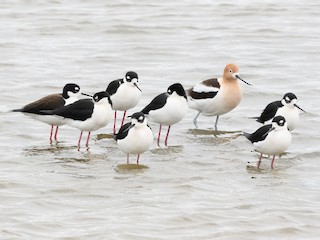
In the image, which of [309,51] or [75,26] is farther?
[75,26]

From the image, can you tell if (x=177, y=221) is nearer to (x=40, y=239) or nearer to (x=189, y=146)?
(x=40, y=239)

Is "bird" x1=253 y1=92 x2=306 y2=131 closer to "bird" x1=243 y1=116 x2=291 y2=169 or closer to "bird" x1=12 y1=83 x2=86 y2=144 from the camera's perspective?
"bird" x1=243 y1=116 x2=291 y2=169

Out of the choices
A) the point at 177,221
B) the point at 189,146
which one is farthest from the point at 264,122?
the point at 177,221

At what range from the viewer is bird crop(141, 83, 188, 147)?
52.9 ft

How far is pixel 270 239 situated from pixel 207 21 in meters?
16.3

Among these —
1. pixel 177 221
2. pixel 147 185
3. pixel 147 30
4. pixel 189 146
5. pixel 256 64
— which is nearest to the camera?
pixel 177 221

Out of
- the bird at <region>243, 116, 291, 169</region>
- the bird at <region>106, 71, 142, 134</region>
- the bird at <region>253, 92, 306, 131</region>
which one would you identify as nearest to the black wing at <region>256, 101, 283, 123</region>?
the bird at <region>253, 92, 306, 131</region>

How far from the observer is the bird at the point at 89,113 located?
51.0 feet

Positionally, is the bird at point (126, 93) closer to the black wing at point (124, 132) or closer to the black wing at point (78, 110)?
the black wing at point (78, 110)

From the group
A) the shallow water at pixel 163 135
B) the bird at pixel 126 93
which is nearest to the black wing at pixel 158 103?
the bird at pixel 126 93

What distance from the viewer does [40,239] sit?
11.3 m

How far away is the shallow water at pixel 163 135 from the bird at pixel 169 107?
456mm

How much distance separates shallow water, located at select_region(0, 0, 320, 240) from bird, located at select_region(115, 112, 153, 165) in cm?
32

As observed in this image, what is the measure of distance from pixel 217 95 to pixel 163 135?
3.77 ft
